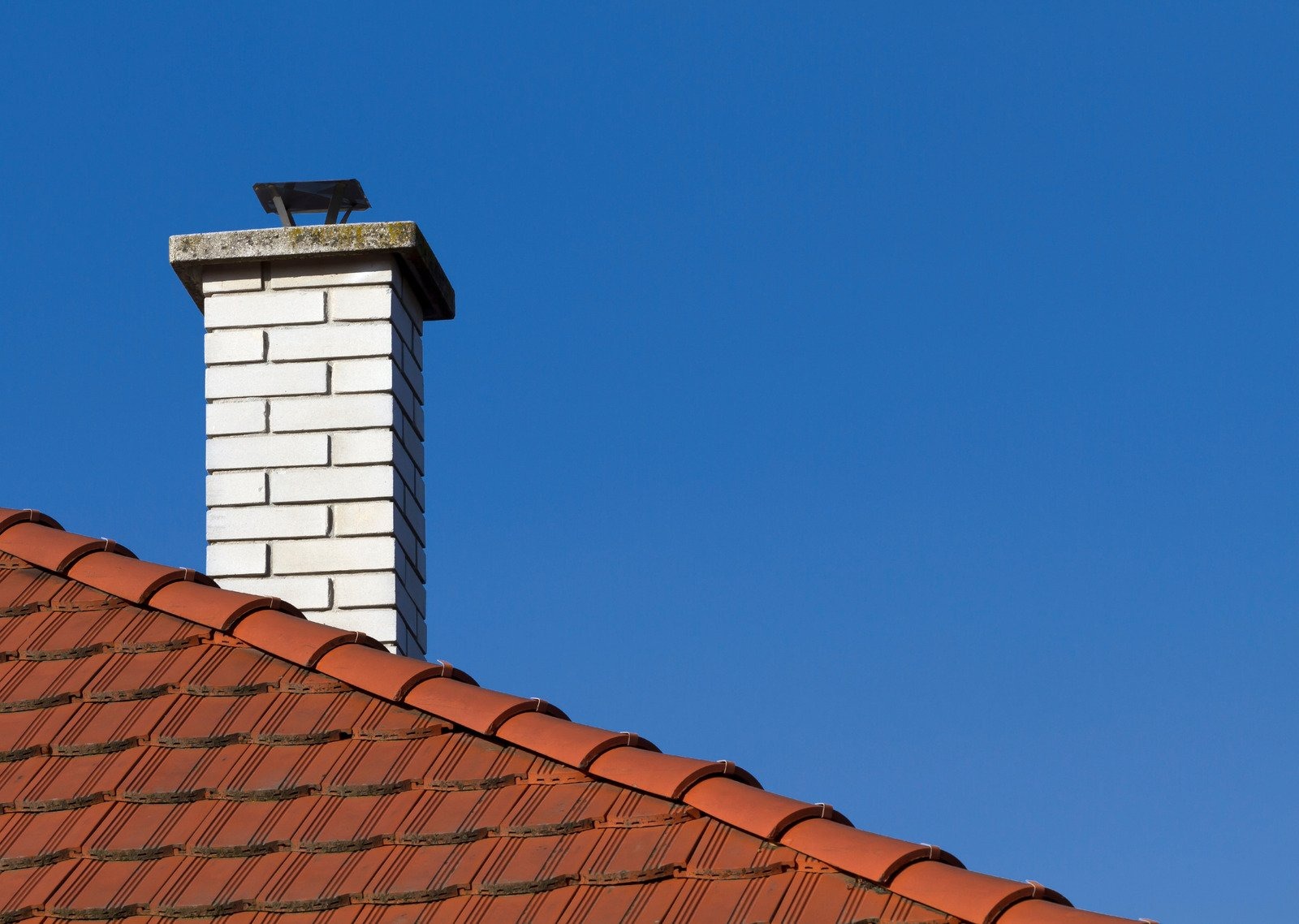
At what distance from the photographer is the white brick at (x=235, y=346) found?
716 centimetres

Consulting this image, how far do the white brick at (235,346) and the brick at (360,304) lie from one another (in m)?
0.22

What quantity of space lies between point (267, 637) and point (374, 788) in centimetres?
82

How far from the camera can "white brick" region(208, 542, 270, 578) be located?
6957mm

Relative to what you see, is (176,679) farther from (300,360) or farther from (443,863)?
(300,360)

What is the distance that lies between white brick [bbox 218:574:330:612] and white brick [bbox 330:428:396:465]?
51 cm

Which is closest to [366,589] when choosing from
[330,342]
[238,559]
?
[238,559]

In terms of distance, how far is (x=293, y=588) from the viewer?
6926 mm

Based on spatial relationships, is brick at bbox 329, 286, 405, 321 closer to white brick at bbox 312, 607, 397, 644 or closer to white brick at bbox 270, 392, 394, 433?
white brick at bbox 270, 392, 394, 433

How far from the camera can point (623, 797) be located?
434 centimetres

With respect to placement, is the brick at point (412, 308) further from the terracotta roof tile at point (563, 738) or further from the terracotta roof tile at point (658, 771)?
the terracotta roof tile at point (658, 771)

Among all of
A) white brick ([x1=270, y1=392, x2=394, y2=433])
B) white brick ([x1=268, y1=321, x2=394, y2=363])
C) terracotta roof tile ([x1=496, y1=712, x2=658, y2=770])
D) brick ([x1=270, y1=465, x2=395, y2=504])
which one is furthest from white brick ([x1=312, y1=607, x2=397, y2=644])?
terracotta roof tile ([x1=496, y1=712, x2=658, y2=770])

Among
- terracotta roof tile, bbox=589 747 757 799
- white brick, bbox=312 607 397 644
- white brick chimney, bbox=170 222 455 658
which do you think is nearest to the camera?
terracotta roof tile, bbox=589 747 757 799

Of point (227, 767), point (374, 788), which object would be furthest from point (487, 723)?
point (227, 767)

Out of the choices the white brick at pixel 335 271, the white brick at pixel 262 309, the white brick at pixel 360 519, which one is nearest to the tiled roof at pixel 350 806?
the white brick at pixel 360 519
